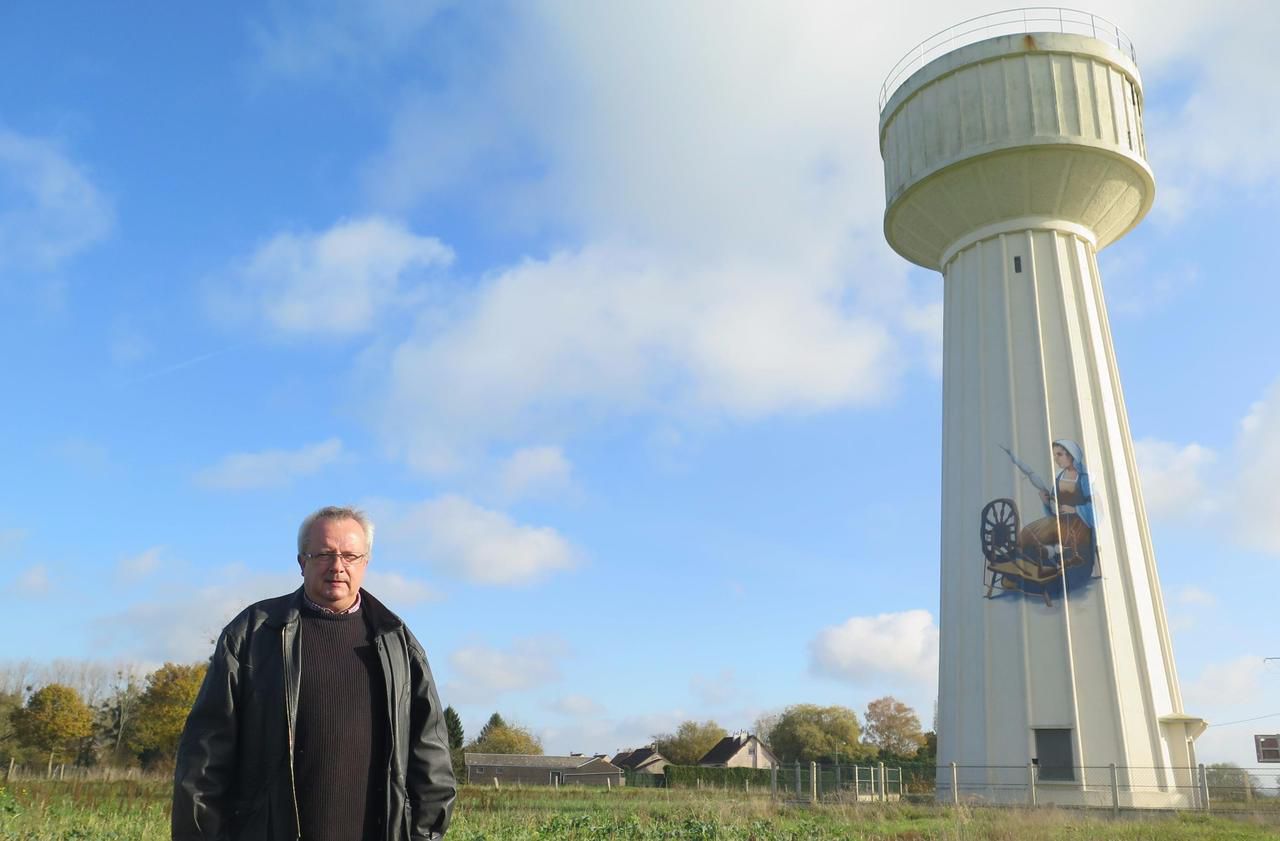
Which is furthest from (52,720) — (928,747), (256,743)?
(256,743)

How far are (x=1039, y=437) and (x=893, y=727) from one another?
44.6 metres

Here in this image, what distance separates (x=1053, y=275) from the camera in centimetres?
2341

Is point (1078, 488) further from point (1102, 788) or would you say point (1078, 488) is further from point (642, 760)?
point (642, 760)

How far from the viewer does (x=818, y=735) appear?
2330 inches

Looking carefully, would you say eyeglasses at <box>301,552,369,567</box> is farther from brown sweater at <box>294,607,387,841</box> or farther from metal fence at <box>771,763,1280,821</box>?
metal fence at <box>771,763,1280,821</box>

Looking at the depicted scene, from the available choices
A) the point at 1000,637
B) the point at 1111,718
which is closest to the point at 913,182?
the point at 1000,637

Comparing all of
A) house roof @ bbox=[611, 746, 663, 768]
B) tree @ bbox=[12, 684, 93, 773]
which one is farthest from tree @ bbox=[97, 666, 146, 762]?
house roof @ bbox=[611, 746, 663, 768]

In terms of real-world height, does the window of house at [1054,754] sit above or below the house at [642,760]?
below

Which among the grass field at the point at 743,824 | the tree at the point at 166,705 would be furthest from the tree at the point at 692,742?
the grass field at the point at 743,824

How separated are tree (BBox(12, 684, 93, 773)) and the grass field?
3490 centimetres

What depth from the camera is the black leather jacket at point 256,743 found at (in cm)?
369

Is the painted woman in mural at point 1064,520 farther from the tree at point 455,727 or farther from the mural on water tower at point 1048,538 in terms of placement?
the tree at point 455,727

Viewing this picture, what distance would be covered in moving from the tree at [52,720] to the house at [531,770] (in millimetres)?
22714

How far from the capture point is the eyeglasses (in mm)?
4102
